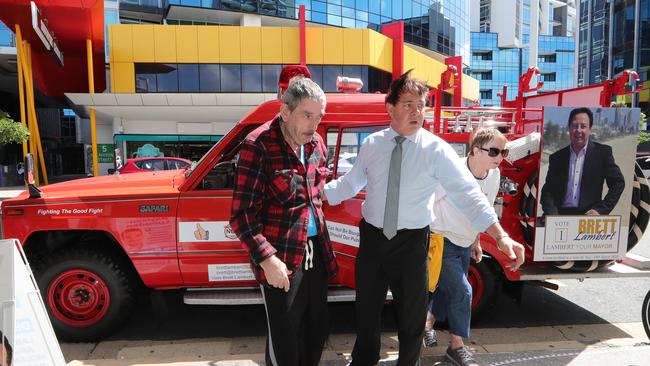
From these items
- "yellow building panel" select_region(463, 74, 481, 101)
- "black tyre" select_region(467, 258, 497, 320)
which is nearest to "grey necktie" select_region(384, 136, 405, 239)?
"black tyre" select_region(467, 258, 497, 320)

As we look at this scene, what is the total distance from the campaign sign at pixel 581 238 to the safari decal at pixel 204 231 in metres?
2.63

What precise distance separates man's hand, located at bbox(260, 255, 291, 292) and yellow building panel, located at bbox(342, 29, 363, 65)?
2473cm

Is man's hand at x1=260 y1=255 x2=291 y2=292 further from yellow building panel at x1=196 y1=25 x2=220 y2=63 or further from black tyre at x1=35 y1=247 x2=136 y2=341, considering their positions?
yellow building panel at x1=196 y1=25 x2=220 y2=63

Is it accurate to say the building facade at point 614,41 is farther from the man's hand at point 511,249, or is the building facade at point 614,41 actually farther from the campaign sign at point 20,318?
the campaign sign at point 20,318

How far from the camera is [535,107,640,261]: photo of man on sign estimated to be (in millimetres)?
3646

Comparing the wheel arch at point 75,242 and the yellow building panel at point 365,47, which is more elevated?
the yellow building panel at point 365,47

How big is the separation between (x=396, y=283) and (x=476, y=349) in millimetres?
1430

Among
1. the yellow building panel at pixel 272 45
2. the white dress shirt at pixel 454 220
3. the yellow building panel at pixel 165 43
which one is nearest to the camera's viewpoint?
the white dress shirt at pixel 454 220

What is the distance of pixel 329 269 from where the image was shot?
238 centimetres

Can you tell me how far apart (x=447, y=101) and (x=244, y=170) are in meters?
32.6

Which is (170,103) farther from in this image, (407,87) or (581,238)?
(407,87)

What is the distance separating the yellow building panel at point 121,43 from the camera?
2408cm

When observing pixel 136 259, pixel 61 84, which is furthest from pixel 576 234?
pixel 61 84

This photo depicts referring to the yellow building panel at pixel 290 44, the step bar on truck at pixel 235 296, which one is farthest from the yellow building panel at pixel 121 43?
the step bar on truck at pixel 235 296
